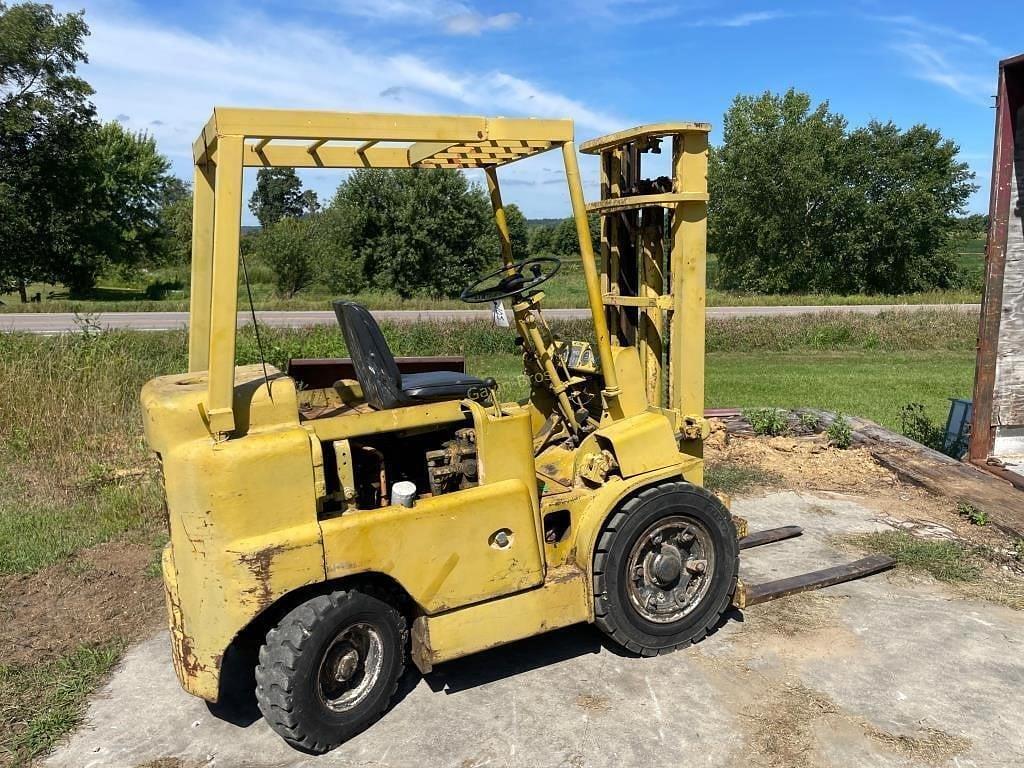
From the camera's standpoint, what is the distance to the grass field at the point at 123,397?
4543mm

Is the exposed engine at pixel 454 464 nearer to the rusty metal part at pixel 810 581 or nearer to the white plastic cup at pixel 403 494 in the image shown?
the white plastic cup at pixel 403 494

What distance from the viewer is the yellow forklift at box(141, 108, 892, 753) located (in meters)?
3.40

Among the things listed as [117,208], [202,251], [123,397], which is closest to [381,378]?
[202,251]

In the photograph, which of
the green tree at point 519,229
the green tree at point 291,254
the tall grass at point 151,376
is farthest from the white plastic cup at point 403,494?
the green tree at point 519,229

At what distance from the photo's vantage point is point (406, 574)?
3.70 m

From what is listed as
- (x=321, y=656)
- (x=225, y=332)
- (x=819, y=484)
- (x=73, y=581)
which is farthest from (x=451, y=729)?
(x=819, y=484)

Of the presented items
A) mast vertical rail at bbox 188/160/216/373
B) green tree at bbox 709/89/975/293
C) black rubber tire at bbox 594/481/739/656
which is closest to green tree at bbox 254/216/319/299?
green tree at bbox 709/89/975/293

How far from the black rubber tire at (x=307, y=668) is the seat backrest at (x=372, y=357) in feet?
3.12

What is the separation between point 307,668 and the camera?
3518 mm

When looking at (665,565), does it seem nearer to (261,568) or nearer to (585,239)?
(585,239)

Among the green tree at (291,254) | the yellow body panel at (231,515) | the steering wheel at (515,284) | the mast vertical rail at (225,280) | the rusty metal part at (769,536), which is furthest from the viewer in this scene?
the green tree at (291,254)

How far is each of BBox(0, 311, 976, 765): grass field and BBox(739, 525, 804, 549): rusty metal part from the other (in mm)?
4257

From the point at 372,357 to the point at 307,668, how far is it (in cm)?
145

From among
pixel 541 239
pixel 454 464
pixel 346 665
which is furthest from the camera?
pixel 541 239
